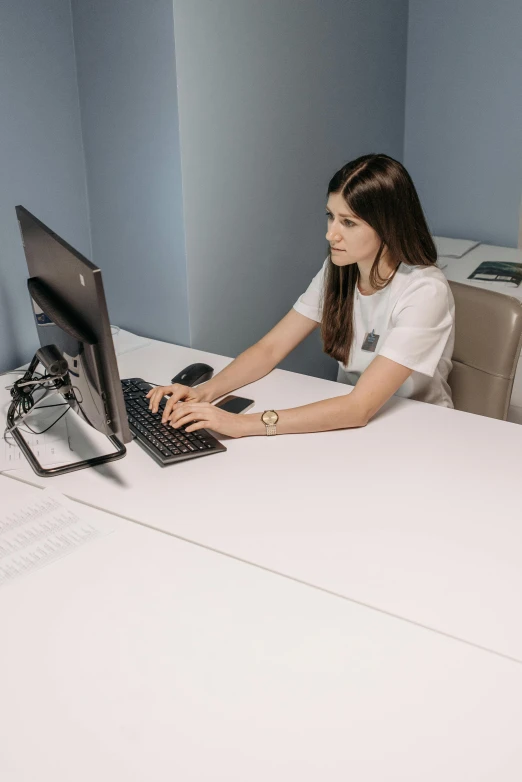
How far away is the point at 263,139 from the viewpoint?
2320mm

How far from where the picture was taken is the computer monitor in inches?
50.6

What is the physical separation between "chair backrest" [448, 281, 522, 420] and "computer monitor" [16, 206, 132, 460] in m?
0.91

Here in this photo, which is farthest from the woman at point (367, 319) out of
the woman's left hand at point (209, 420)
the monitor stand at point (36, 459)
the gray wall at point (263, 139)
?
the gray wall at point (263, 139)

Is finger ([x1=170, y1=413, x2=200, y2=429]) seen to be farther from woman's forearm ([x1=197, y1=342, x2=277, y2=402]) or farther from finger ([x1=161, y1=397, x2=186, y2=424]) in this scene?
woman's forearm ([x1=197, y1=342, x2=277, y2=402])

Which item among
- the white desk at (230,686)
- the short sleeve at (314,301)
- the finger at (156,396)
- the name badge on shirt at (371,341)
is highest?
the short sleeve at (314,301)

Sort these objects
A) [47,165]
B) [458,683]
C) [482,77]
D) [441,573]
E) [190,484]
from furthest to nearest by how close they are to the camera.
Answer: [482,77], [47,165], [190,484], [441,573], [458,683]

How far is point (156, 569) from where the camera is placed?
3.90ft

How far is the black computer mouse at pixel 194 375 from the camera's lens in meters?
1.88

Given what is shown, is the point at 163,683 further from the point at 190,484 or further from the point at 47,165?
the point at 47,165

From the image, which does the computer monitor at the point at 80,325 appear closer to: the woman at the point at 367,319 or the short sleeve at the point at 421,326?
the woman at the point at 367,319

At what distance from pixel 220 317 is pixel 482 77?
68.0 inches

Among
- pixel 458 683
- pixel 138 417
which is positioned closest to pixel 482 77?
pixel 138 417

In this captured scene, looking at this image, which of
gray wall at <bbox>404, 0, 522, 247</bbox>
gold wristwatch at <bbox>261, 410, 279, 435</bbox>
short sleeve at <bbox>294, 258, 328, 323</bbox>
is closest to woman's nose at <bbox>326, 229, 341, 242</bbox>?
short sleeve at <bbox>294, 258, 328, 323</bbox>

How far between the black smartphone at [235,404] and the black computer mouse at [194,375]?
0.11 meters
